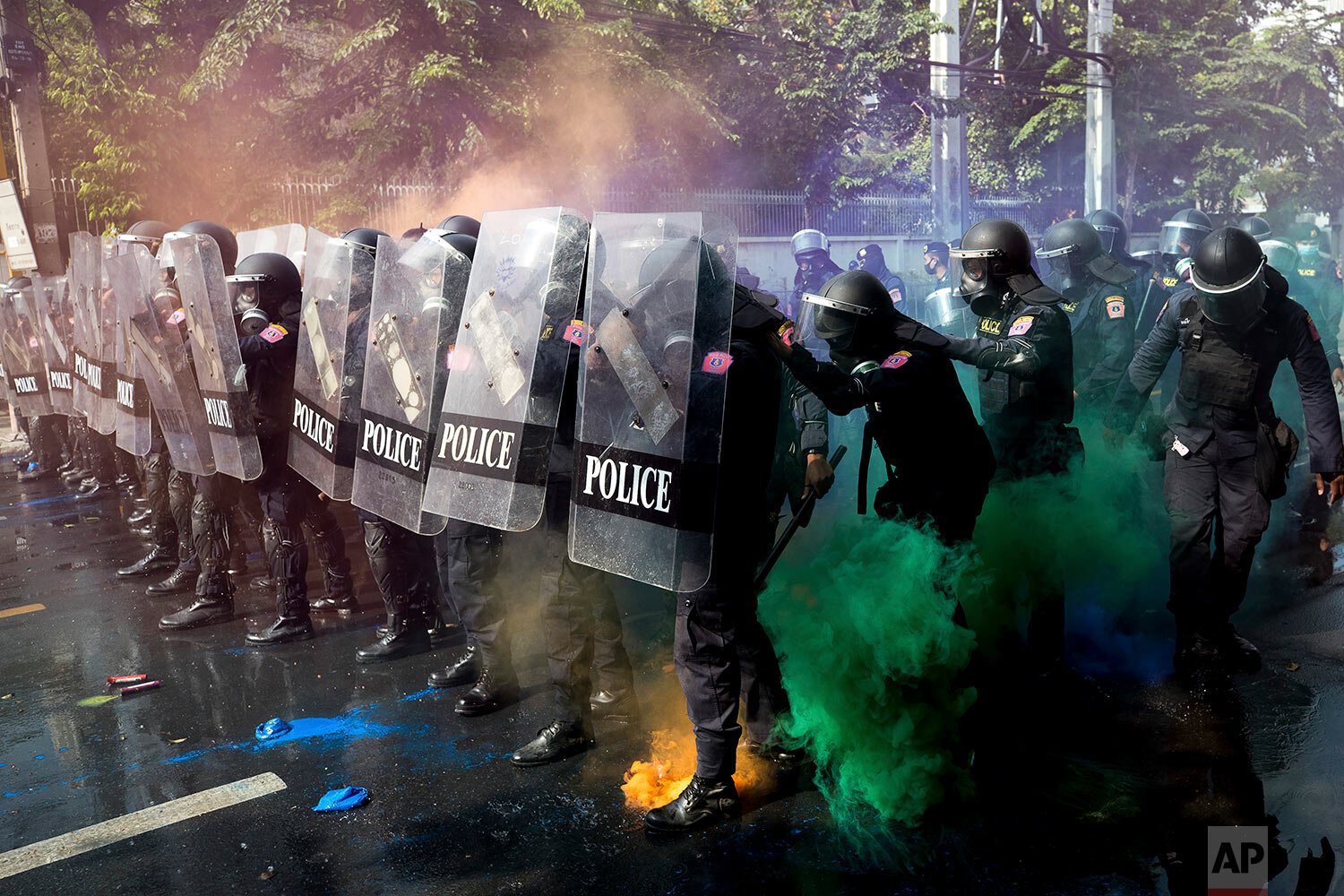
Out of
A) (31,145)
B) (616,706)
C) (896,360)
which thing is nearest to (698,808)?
(616,706)

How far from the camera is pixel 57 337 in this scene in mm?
8070

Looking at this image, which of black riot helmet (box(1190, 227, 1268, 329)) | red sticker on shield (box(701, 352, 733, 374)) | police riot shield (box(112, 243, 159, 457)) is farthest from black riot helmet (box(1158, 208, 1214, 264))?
police riot shield (box(112, 243, 159, 457))

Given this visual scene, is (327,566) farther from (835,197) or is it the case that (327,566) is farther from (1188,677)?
(835,197)

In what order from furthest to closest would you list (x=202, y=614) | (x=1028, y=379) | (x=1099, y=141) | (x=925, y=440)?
1. (x=1099, y=141)
2. (x=202, y=614)
3. (x=1028, y=379)
4. (x=925, y=440)

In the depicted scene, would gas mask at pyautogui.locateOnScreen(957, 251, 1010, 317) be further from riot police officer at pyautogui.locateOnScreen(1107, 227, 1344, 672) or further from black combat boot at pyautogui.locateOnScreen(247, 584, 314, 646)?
black combat boot at pyautogui.locateOnScreen(247, 584, 314, 646)

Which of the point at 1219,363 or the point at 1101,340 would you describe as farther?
the point at 1101,340

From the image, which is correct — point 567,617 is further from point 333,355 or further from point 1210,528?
point 1210,528

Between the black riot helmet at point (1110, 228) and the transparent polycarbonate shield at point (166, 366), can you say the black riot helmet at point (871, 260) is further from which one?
the transparent polycarbonate shield at point (166, 366)

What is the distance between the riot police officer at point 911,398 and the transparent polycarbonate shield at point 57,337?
6.38m

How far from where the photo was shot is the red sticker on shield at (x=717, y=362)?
3.08m

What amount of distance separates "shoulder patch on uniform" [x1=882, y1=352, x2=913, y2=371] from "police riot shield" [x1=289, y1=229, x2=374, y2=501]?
2.15 meters

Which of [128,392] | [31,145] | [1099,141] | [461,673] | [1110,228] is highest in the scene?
[1099,141]

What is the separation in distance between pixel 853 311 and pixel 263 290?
3163mm

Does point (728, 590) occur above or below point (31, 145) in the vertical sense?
below
